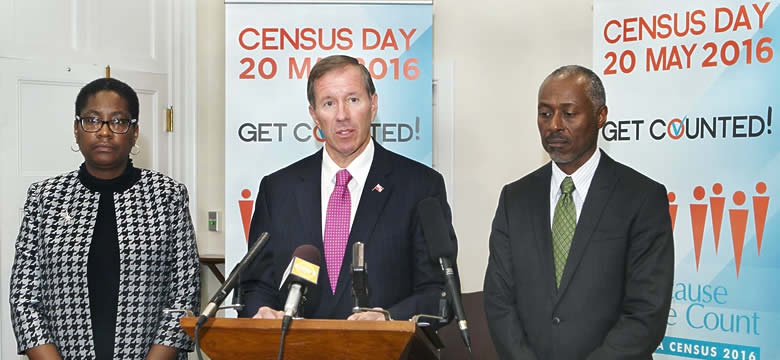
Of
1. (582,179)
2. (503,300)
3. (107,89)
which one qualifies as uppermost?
(107,89)

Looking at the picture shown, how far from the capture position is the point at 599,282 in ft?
8.21

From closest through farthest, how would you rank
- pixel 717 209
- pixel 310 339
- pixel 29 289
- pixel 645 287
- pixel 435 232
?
pixel 310 339
pixel 435 232
pixel 645 287
pixel 29 289
pixel 717 209

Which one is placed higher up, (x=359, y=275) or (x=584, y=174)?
(x=584, y=174)

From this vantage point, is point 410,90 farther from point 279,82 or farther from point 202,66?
point 202,66

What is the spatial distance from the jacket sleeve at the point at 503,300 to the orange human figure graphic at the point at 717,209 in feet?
3.83

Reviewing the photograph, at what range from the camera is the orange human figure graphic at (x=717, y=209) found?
11.3 ft

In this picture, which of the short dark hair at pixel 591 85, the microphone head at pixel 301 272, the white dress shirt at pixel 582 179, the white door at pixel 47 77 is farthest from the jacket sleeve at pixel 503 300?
the white door at pixel 47 77

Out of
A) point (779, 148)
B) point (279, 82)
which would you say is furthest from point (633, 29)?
point (279, 82)

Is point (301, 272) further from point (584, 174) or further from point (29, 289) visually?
point (29, 289)

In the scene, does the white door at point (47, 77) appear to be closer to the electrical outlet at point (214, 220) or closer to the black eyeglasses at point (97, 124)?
the electrical outlet at point (214, 220)

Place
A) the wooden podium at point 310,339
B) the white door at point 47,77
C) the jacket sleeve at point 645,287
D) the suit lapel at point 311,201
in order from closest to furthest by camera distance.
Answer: the wooden podium at point 310,339 → the jacket sleeve at point 645,287 → the suit lapel at point 311,201 → the white door at point 47,77

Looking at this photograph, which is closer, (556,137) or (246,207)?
(556,137)

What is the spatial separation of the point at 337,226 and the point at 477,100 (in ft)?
8.51

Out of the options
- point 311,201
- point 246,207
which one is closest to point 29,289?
point 311,201
